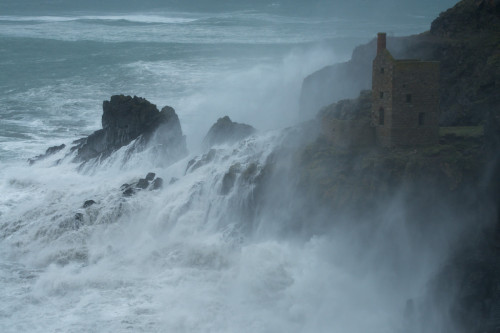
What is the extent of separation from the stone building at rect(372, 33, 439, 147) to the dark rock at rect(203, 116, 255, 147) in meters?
7.84

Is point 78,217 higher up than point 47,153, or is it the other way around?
point 47,153

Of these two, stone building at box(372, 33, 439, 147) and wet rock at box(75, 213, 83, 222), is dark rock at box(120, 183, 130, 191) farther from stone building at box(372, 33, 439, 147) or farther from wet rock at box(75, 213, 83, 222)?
stone building at box(372, 33, 439, 147)

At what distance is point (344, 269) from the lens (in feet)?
62.3

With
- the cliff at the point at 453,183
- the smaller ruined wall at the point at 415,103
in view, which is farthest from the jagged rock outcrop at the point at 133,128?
the smaller ruined wall at the point at 415,103

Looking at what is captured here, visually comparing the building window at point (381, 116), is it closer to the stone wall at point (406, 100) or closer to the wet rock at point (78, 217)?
the stone wall at point (406, 100)

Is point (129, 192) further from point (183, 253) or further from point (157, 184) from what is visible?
point (183, 253)

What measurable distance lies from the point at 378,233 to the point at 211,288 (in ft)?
14.8

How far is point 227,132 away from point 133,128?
4382 millimetres

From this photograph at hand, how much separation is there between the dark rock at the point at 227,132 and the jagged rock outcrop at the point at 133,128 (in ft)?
5.37

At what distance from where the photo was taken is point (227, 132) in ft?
92.1

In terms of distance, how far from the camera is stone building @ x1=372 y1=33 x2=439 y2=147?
19.8 metres

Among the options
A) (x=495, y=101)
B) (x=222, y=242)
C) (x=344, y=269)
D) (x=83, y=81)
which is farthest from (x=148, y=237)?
(x=83, y=81)

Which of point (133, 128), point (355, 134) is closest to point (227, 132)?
point (133, 128)

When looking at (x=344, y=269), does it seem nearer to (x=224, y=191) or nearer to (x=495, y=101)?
(x=224, y=191)
